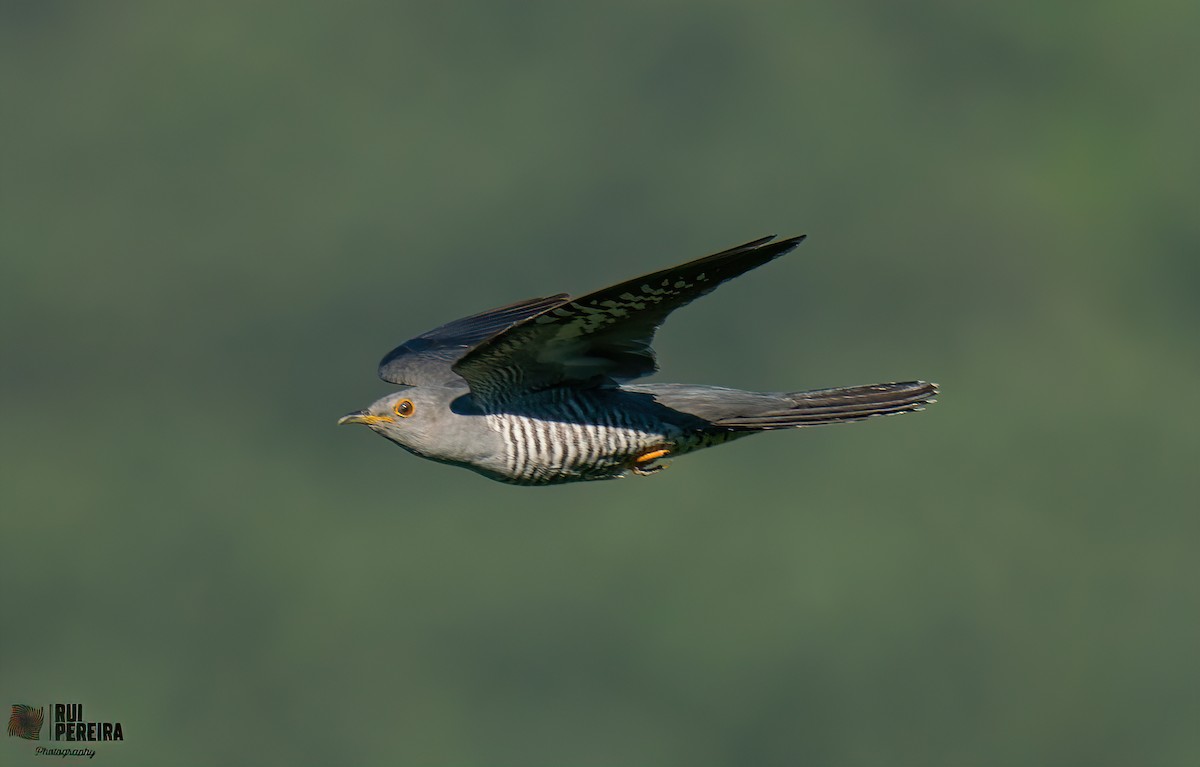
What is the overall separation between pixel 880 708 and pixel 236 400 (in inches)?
1043

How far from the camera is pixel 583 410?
978 cm

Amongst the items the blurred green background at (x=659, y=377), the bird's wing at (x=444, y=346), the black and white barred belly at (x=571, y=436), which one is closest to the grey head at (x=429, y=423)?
the black and white barred belly at (x=571, y=436)

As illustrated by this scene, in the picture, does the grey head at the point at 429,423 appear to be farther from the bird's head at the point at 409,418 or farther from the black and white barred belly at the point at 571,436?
the black and white barred belly at the point at 571,436

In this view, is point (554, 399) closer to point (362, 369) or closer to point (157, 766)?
point (157, 766)

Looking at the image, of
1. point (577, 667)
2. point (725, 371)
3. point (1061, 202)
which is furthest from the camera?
point (1061, 202)

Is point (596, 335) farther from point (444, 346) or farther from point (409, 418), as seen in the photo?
point (444, 346)

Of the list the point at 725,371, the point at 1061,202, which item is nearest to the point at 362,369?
the point at 725,371

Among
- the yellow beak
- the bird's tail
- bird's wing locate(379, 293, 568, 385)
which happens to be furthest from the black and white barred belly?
bird's wing locate(379, 293, 568, 385)

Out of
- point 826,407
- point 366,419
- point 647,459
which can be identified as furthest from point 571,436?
point 826,407

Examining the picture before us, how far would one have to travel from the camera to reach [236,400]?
212 ft

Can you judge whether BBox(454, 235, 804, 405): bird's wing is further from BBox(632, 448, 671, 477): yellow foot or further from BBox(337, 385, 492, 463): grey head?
BBox(632, 448, 671, 477): yellow foot

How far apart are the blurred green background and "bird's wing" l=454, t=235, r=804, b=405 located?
1343 inches

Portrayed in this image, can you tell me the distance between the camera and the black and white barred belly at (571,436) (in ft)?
31.7

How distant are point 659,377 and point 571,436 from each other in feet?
121
